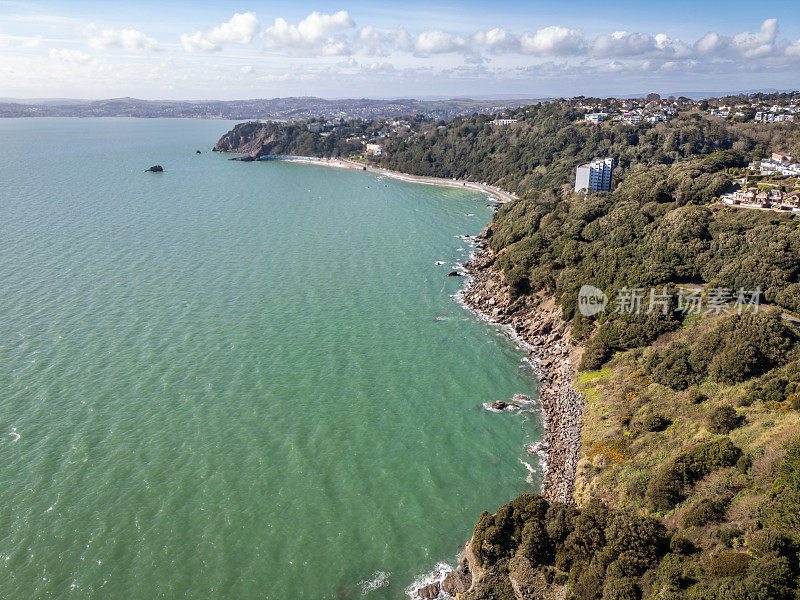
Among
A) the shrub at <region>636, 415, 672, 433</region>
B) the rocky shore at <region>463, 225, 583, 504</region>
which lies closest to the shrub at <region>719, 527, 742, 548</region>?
the rocky shore at <region>463, 225, 583, 504</region>

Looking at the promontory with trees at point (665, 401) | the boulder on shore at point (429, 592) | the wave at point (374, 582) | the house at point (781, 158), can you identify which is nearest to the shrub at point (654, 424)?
the promontory with trees at point (665, 401)

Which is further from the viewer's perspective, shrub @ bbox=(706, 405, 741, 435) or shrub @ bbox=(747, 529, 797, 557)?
shrub @ bbox=(706, 405, 741, 435)

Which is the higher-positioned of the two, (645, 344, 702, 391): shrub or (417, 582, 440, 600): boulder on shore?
(645, 344, 702, 391): shrub

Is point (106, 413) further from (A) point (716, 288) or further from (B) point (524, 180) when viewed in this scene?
(B) point (524, 180)

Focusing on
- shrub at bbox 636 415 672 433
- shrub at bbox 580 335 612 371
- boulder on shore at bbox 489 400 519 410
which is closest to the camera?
shrub at bbox 636 415 672 433

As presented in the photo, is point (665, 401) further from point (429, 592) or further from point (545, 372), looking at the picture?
point (429, 592)

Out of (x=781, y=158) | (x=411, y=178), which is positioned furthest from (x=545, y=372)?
(x=411, y=178)

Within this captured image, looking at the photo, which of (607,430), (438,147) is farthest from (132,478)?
(438,147)

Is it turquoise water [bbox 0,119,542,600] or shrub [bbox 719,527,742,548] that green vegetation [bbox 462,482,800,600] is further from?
turquoise water [bbox 0,119,542,600]
